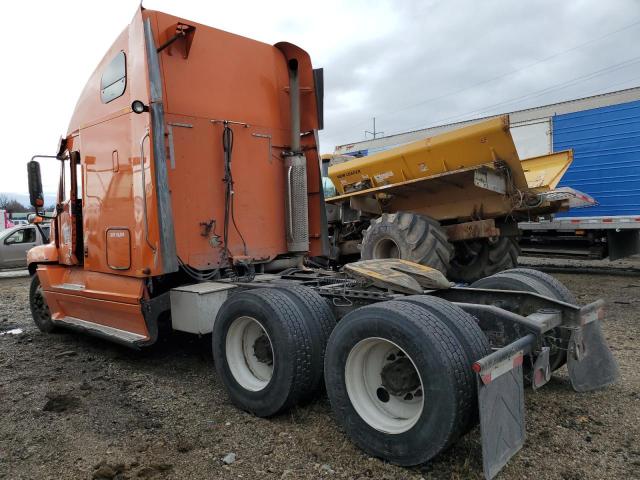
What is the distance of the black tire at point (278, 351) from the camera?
10.8ft

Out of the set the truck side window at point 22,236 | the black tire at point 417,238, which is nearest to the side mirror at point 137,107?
the black tire at point 417,238

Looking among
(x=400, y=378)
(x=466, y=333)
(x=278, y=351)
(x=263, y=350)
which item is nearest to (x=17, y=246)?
(x=263, y=350)

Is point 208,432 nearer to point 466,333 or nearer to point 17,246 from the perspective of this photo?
point 466,333

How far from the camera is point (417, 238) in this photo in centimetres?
675

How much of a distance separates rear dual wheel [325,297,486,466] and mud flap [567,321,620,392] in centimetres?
97

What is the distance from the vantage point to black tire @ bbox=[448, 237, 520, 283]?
7648 mm

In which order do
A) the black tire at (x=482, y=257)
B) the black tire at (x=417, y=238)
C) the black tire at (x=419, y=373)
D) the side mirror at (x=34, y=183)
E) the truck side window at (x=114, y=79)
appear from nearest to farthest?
1. the black tire at (x=419, y=373)
2. the truck side window at (x=114, y=79)
3. the side mirror at (x=34, y=183)
4. the black tire at (x=417, y=238)
5. the black tire at (x=482, y=257)

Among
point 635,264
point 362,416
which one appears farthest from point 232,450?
point 635,264

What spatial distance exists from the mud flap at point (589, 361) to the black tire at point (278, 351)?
1.75m

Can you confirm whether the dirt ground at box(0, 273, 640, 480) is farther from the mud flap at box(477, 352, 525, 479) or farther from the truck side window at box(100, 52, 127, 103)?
the truck side window at box(100, 52, 127, 103)

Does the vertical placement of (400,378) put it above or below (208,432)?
above

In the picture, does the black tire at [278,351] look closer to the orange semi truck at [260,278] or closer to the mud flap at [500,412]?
the orange semi truck at [260,278]

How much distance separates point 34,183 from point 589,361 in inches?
242

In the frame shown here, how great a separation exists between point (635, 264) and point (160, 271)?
13.1 metres
